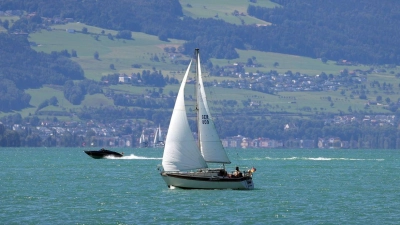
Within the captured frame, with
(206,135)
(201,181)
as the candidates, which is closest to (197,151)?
(206,135)

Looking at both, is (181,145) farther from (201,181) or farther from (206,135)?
(201,181)

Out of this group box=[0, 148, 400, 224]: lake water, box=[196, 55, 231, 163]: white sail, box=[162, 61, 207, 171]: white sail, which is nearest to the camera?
box=[0, 148, 400, 224]: lake water

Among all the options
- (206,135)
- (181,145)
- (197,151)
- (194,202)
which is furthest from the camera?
(206,135)

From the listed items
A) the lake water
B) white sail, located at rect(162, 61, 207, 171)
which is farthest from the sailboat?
the lake water

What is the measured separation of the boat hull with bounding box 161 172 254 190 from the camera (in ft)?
295

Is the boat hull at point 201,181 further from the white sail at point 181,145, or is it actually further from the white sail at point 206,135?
the white sail at point 206,135

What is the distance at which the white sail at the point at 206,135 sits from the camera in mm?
90000

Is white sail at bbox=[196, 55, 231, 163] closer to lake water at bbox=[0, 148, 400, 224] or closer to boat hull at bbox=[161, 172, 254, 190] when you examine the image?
boat hull at bbox=[161, 172, 254, 190]

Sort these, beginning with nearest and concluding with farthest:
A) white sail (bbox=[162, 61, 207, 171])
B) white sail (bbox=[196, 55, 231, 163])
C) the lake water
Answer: the lake water
white sail (bbox=[162, 61, 207, 171])
white sail (bbox=[196, 55, 231, 163])

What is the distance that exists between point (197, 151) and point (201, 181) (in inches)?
Result: 87.5

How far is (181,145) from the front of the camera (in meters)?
89.5

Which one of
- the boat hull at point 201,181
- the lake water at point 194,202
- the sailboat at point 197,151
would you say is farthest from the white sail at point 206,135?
the lake water at point 194,202

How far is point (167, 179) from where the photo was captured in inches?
3625

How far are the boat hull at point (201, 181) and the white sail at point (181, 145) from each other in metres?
0.83
